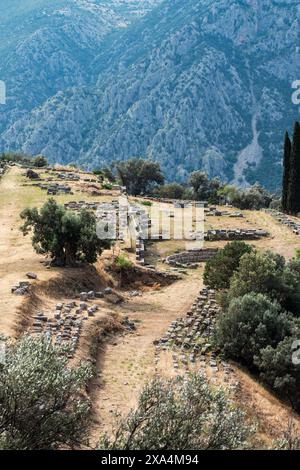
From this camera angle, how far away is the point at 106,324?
78.1 ft

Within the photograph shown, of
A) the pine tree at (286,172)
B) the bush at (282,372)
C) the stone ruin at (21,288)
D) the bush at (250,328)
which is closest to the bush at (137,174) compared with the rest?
the pine tree at (286,172)

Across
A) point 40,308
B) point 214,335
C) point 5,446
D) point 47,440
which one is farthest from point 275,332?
point 5,446

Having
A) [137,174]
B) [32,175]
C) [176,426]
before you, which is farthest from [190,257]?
[137,174]

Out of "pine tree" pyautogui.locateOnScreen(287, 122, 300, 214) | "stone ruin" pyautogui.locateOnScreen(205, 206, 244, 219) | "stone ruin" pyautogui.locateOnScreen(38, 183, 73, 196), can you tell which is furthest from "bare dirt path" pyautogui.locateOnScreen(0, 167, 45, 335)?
"pine tree" pyautogui.locateOnScreen(287, 122, 300, 214)

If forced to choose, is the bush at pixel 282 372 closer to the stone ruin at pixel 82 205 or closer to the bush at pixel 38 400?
the bush at pixel 38 400

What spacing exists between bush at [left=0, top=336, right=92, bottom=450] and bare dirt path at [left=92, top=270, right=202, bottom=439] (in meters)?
2.28

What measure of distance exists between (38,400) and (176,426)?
120 inches

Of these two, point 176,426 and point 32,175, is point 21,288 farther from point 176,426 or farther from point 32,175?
point 32,175

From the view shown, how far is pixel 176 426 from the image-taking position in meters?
12.7

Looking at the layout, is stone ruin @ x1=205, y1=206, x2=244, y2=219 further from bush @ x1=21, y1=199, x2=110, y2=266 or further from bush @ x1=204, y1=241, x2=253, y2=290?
bush @ x1=21, y1=199, x2=110, y2=266

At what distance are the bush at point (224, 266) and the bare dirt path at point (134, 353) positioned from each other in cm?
125

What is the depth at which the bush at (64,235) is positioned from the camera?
97.6 feet
